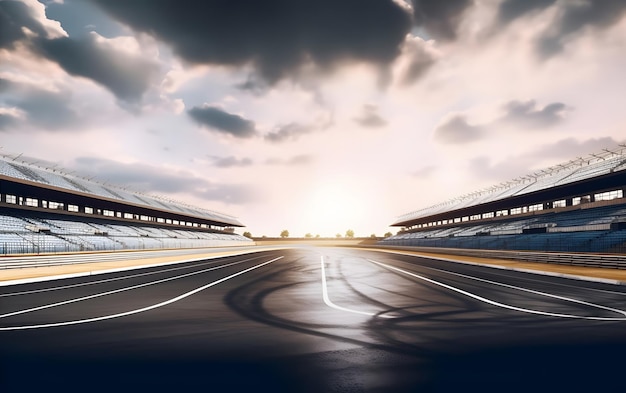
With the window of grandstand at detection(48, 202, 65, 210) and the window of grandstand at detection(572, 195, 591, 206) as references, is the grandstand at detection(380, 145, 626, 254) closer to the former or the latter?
the window of grandstand at detection(572, 195, 591, 206)

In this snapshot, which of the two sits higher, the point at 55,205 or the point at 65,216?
the point at 55,205

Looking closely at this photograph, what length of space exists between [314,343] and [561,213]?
139 feet

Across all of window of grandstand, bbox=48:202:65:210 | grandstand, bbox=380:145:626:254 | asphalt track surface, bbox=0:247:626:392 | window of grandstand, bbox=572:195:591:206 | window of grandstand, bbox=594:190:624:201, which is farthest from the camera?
window of grandstand, bbox=48:202:65:210

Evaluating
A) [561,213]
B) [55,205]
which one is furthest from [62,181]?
[561,213]

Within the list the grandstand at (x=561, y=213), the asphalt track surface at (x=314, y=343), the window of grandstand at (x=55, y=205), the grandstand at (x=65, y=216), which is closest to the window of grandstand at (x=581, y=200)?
the grandstand at (x=561, y=213)

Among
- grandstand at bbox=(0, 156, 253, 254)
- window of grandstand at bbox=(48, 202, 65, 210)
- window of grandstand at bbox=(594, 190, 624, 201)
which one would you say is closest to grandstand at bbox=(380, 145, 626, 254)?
window of grandstand at bbox=(594, 190, 624, 201)

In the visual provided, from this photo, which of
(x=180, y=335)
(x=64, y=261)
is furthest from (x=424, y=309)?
(x=64, y=261)

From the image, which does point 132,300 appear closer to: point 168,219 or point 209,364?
point 209,364

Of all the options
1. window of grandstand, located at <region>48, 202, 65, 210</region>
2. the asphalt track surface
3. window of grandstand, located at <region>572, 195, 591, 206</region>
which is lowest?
the asphalt track surface

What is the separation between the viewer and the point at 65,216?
41906mm

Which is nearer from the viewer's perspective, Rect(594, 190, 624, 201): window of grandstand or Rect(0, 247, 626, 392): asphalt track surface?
Rect(0, 247, 626, 392): asphalt track surface

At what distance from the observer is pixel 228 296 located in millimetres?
12125

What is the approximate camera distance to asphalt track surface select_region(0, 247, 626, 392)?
480cm

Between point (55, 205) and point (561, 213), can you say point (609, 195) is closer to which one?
point (561, 213)
